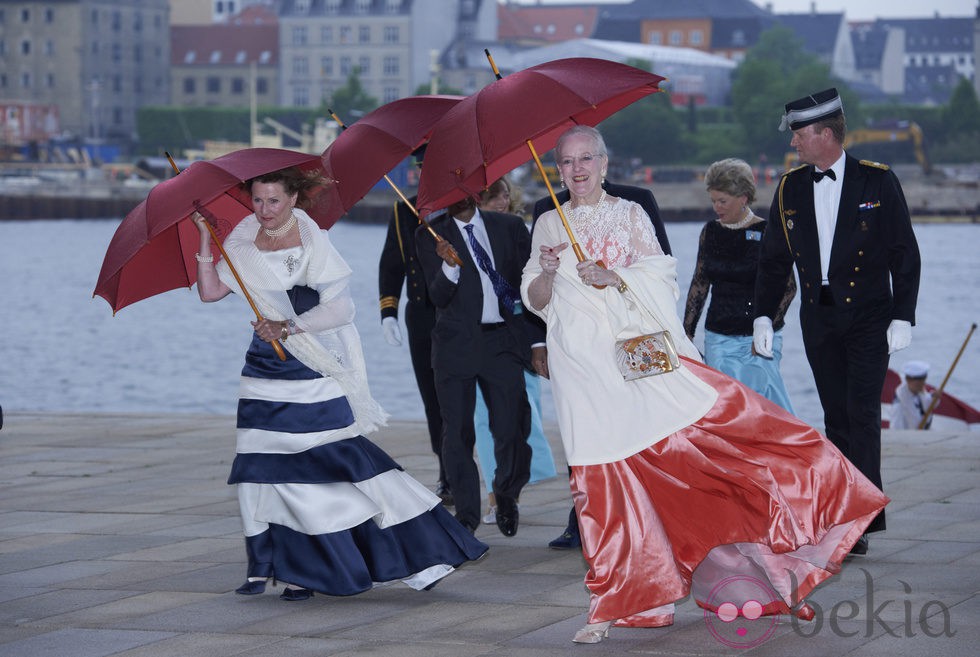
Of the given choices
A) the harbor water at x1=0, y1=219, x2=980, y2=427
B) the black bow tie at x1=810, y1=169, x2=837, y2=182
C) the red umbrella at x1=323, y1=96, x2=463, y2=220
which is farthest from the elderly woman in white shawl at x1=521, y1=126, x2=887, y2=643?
the harbor water at x1=0, y1=219, x2=980, y2=427

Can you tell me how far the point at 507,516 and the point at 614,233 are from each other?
2.21 meters

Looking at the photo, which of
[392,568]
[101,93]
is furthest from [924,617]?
[101,93]

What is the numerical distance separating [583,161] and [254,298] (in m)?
1.37

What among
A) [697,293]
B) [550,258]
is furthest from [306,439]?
[697,293]

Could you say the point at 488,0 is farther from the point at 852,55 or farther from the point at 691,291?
the point at 691,291

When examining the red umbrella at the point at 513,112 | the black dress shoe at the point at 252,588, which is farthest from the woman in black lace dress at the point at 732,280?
the black dress shoe at the point at 252,588

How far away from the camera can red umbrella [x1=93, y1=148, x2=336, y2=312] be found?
5992 millimetres

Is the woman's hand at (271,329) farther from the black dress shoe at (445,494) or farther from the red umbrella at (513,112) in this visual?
the black dress shoe at (445,494)

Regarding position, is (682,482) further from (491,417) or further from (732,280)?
(732,280)

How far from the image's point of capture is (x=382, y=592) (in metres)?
6.45

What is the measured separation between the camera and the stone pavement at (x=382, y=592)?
542 centimetres

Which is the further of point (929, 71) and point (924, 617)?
point (929, 71)

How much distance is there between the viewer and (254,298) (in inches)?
246

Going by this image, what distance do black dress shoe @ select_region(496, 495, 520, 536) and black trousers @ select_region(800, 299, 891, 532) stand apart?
4.86 ft
